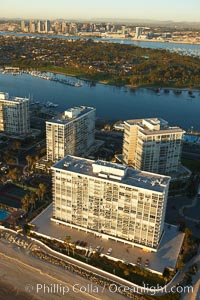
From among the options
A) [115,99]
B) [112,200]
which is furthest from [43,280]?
[115,99]

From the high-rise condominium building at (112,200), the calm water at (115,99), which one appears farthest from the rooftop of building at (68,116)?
the calm water at (115,99)

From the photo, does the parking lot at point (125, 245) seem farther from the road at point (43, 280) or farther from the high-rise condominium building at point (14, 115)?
the high-rise condominium building at point (14, 115)

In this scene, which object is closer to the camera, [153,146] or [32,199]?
[32,199]

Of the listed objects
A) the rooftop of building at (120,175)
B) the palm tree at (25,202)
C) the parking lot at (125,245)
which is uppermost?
the rooftop of building at (120,175)

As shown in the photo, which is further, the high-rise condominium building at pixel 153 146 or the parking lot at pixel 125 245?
the high-rise condominium building at pixel 153 146

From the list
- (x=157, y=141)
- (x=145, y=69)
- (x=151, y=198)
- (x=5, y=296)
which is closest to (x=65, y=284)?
(x=5, y=296)

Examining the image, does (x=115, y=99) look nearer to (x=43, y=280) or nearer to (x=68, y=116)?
(x=68, y=116)

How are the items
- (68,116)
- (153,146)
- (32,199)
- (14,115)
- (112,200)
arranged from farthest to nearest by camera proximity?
(14,115)
(68,116)
(153,146)
(32,199)
(112,200)

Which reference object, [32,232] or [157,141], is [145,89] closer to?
[157,141]
